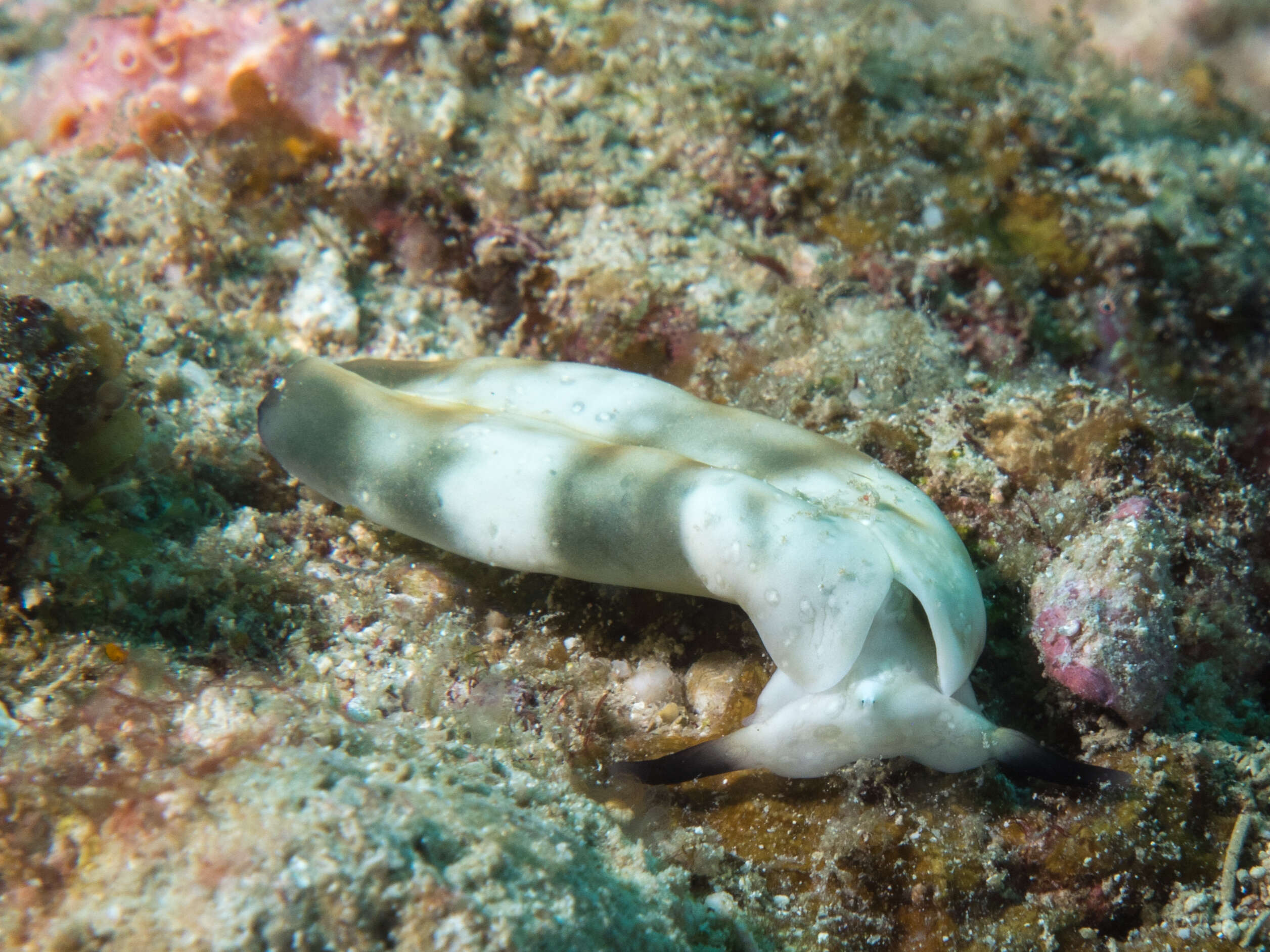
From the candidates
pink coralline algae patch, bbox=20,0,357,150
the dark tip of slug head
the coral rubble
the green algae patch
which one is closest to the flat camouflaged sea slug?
the dark tip of slug head

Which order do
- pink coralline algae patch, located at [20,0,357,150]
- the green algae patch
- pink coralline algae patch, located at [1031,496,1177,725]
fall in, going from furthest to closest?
pink coralline algae patch, located at [20,0,357,150] → the green algae patch → pink coralline algae patch, located at [1031,496,1177,725]

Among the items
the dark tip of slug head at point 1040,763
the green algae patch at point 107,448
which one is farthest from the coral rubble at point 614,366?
the dark tip of slug head at point 1040,763

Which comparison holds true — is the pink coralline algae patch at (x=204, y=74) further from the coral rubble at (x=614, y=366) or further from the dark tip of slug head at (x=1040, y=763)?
the dark tip of slug head at (x=1040, y=763)

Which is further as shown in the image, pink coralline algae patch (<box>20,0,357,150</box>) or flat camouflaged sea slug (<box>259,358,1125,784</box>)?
pink coralline algae patch (<box>20,0,357,150</box>)

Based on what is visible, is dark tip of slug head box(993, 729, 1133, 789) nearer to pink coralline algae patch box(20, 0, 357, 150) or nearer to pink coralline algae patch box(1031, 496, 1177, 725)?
pink coralline algae patch box(1031, 496, 1177, 725)

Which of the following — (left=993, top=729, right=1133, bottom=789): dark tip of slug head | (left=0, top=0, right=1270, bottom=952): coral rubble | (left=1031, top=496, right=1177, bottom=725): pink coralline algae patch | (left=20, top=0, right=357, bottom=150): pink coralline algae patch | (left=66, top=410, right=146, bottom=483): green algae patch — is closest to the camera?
(left=0, top=0, right=1270, bottom=952): coral rubble

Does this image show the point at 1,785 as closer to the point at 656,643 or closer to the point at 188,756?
the point at 188,756

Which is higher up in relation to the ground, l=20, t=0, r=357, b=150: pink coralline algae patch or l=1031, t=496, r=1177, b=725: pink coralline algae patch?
l=20, t=0, r=357, b=150: pink coralline algae patch

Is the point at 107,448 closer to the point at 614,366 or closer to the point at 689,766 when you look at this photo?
the point at 614,366
